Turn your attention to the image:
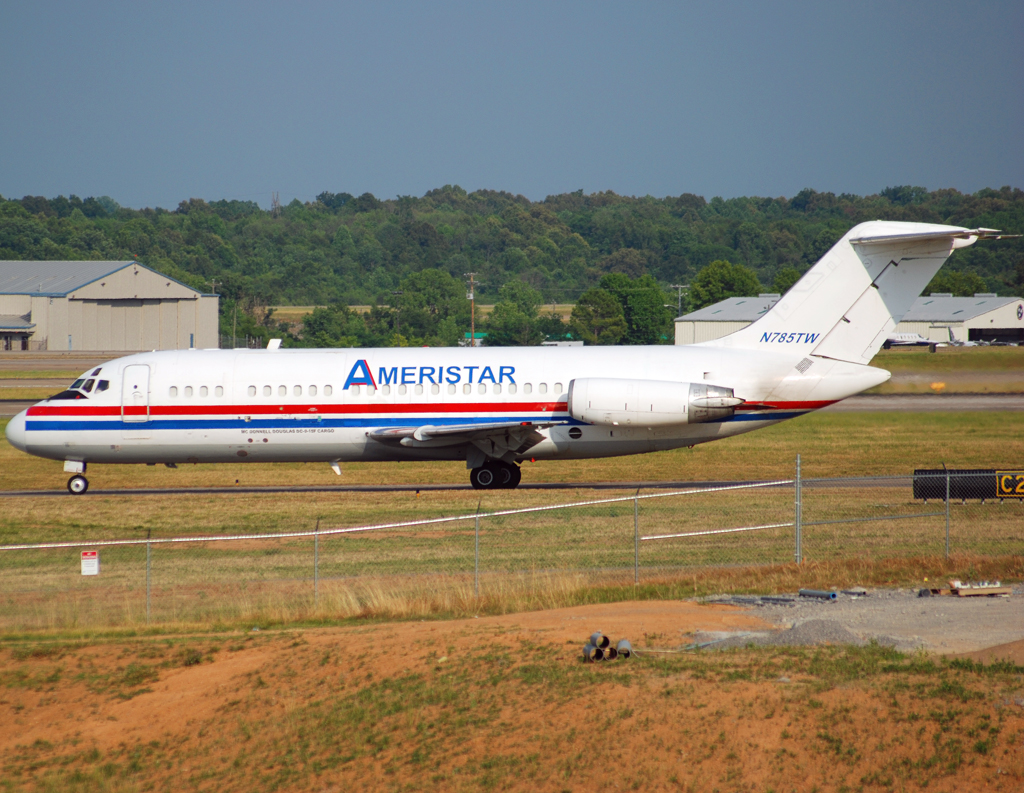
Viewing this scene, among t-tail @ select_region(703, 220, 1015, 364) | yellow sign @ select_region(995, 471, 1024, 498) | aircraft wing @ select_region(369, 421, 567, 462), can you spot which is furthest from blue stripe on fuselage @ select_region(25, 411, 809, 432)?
yellow sign @ select_region(995, 471, 1024, 498)

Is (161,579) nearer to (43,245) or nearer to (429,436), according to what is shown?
(429,436)

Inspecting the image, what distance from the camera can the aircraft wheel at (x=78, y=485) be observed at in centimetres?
3105

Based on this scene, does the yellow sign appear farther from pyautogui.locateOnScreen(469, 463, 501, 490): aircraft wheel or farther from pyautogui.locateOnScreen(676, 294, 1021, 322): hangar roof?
pyautogui.locateOnScreen(676, 294, 1021, 322): hangar roof

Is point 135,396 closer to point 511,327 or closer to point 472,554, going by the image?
point 472,554

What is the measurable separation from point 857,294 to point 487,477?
11.3 metres

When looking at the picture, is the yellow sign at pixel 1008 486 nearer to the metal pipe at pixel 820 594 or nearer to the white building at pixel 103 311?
the metal pipe at pixel 820 594

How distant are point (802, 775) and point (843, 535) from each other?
12159mm

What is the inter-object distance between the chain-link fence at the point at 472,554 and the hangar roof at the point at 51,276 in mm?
90582

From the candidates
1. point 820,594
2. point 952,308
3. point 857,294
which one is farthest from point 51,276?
point 820,594

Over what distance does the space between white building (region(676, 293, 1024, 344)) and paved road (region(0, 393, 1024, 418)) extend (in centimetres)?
3732

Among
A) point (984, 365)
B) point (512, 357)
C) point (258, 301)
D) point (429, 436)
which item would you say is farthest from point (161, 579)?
point (258, 301)

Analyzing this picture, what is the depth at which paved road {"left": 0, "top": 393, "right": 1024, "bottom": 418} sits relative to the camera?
42656mm

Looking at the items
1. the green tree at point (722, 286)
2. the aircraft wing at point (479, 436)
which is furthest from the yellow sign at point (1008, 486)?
the green tree at point (722, 286)

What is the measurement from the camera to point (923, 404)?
42.8 meters
